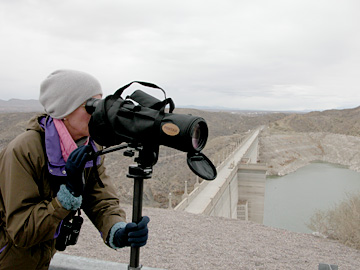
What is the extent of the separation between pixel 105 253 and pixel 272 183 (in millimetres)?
35984

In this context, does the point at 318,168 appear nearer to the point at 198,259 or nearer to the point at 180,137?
the point at 198,259

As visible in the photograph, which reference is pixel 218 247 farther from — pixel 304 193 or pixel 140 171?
pixel 304 193

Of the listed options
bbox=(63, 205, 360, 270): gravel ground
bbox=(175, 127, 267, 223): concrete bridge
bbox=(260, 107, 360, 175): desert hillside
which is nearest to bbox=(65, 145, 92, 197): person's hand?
bbox=(63, 205, 360, 270): gravel ground

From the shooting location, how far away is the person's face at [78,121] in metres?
1.65

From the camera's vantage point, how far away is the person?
142cm

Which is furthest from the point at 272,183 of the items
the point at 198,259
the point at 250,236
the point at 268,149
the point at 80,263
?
the point at 80,263

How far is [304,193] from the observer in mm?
33281

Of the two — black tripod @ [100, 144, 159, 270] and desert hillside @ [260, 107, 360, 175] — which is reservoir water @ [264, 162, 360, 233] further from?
black tripod @ [100, 144, 159, 270]

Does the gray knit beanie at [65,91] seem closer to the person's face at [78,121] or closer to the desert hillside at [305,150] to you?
the person's face at [78,121]

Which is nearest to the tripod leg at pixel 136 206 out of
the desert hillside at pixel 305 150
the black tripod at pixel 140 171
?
the black tripod at pixel 140 171

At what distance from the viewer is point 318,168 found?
155ft

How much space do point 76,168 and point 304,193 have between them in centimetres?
3497

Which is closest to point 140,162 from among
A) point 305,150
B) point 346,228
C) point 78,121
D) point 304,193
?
point 78,121

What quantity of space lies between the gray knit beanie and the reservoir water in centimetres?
2317
